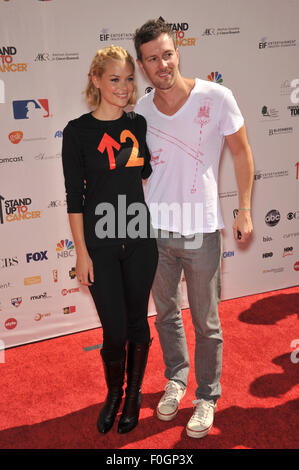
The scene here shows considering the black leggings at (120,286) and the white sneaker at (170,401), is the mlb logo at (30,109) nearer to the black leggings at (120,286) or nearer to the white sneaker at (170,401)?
the black leggings at (120,286)

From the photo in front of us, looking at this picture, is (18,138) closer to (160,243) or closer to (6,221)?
(6,221)

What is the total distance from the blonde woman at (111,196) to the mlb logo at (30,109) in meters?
1.09

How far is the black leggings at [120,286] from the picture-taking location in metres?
2.13

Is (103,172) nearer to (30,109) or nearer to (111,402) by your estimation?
(111,402)

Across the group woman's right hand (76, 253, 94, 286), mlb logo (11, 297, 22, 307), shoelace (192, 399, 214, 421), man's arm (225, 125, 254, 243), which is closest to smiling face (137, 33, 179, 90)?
man's arm (225, 125, 254, 243)

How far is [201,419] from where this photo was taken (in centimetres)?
239

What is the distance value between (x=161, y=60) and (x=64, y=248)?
1769 mm

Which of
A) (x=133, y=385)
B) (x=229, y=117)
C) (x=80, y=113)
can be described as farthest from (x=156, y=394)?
(x=80, y=113)

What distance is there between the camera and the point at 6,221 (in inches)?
127

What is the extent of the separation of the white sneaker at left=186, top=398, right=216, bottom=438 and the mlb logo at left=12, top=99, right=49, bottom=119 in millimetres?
2086

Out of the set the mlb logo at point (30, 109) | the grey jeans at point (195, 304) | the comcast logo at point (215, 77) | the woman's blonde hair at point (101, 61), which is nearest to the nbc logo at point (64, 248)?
the mlb logo at point (30, 109)

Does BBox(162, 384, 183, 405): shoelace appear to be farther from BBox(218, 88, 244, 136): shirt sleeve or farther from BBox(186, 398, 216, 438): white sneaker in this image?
BBox(218, 88, 244, 136): shirt sleeve
